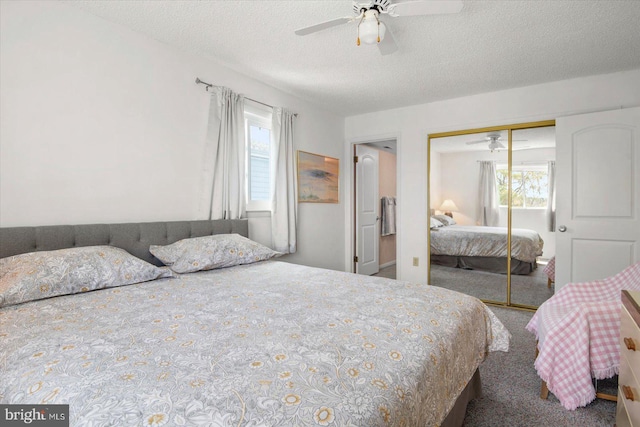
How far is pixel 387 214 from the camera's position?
556cm

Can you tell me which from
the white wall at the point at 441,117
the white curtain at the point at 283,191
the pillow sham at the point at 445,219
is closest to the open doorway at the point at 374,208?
the white wall at the point at 441,117

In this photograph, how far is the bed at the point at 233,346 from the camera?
0.79 m

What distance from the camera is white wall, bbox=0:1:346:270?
193 cm

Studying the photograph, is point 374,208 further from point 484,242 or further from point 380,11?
point 380,11

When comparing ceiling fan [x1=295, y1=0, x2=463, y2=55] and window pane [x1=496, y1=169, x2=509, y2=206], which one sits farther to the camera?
window pane [x1=496, y1=169, x2=509, y2=206]

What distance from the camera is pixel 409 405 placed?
0.93m

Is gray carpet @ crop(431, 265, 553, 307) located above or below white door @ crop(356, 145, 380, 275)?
below

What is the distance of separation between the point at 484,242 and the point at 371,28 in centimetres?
303

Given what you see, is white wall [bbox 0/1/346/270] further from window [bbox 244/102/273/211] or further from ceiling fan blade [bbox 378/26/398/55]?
ceiling fan blade [bbox 378/26/398/55]

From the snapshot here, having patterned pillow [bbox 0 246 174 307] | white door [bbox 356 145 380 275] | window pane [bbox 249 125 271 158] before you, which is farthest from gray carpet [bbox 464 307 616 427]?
window pane [bbox 249 125 271 158]

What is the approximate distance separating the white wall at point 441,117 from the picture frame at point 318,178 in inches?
14.1

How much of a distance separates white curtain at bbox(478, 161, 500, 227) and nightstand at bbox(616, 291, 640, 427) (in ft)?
8.29

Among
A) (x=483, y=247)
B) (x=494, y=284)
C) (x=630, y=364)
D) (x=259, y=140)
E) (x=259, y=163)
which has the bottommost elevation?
(x=494, y=284)

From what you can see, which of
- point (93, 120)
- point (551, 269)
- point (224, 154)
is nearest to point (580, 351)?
point (551, 269)
